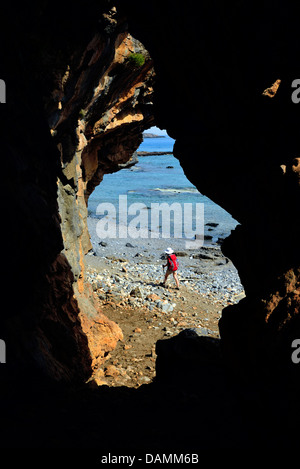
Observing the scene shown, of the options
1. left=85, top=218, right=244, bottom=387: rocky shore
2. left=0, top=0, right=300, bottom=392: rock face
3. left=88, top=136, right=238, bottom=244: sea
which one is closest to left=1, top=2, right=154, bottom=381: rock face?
left=0, top=0, right=300, bottom=392: rock face

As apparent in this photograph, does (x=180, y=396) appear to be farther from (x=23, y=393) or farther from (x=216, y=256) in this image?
(x=216, y=256)

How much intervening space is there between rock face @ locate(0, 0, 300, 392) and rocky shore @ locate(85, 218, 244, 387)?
1.30m

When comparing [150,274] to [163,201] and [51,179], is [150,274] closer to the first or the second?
[51,179]

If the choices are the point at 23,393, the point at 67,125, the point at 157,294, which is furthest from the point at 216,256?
the point at 23,393

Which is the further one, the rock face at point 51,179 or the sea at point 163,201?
the sea at point 163,201

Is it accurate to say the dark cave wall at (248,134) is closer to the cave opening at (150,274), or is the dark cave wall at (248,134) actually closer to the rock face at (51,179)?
the rock face at (51,179)

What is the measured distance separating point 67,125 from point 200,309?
10.8 metres

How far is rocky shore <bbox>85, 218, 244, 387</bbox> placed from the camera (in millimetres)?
12719

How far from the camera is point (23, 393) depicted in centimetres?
951

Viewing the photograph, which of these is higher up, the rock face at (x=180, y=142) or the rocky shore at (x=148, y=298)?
the rock face at (x=180, y=142)

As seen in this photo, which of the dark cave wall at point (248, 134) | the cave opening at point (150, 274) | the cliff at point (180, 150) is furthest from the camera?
the cave opening at point (150, 274)

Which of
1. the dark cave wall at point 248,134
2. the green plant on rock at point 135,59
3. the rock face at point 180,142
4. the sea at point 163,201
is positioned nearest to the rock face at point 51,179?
the rock face at point 180,142

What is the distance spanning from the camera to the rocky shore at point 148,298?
41.7ft

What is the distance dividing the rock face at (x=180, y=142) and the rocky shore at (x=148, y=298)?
51.2 inches
